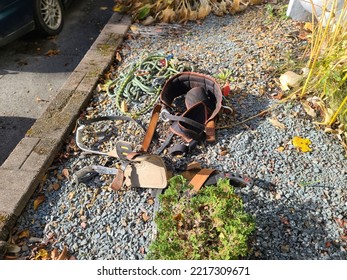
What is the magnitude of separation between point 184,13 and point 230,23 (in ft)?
1.95

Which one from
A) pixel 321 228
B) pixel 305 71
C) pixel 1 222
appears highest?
pixel 305 71

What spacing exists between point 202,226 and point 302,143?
1.27 m

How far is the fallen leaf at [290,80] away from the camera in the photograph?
316 centimetres

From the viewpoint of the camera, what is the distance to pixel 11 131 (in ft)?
11.1

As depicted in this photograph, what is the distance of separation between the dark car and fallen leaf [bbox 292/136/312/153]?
10.6 feet

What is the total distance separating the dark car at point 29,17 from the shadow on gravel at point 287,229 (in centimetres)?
317

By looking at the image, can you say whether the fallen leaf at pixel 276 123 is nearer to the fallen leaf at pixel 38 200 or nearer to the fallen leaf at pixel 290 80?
the fallen leaf at pixel 290 80

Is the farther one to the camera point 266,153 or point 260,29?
point 260,29

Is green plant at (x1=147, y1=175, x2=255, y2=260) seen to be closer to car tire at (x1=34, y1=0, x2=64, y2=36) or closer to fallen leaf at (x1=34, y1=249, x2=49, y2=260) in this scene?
fallen leaf at (x1=34, y1=249, x2=49, y2=260)

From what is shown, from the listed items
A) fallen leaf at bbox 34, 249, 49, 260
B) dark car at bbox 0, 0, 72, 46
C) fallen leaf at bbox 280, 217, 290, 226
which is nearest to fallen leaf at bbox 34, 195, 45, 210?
fallen leaf at bbox 34, 249, 49, 260

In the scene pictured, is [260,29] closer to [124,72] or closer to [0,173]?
[124,72]

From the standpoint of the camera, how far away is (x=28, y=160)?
2.66 metres

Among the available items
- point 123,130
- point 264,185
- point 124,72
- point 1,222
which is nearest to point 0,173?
point 1,222

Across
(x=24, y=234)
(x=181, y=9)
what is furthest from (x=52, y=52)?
(x=24, y=234)
